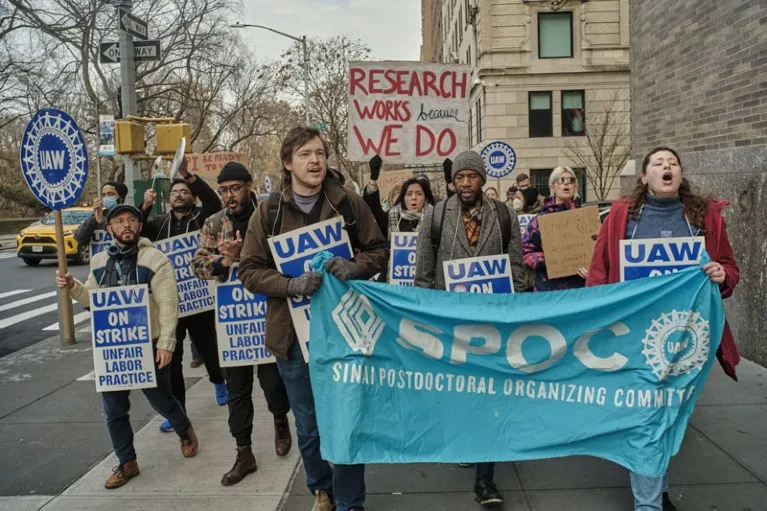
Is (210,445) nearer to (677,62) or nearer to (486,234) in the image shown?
(486,234)

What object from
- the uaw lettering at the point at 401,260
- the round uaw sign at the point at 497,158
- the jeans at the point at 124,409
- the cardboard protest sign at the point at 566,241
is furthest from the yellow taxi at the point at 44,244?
the cardboard protest sign at the point at 566,241

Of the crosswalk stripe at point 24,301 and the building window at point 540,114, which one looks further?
the building window at point 540,114

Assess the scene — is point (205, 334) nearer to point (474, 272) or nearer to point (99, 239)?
point (99, 239)

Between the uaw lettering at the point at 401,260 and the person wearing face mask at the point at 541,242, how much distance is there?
1.84m

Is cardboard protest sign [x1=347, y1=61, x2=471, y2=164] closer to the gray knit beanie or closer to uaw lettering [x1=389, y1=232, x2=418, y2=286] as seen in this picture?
uaw lettering [x1=389, y1=232, x2=418, y2=286]

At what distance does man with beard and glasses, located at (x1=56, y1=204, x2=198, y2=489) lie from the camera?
15.2 ft

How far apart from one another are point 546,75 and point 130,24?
77.3 feet

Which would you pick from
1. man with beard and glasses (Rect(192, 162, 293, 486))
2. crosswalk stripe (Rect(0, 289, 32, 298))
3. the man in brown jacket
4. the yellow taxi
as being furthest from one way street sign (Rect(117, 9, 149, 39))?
the yellow taxi

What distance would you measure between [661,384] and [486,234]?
1347 millimetres

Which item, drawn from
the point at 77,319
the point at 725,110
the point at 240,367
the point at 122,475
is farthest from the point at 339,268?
the point at 77,319

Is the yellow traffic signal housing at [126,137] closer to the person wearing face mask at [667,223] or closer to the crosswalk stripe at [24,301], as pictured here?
the crosswalk stripe at [24,301]

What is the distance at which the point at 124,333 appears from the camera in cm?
475

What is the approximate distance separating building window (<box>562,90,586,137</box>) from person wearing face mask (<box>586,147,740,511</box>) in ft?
90.3

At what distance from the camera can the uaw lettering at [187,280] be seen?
6.02 m
